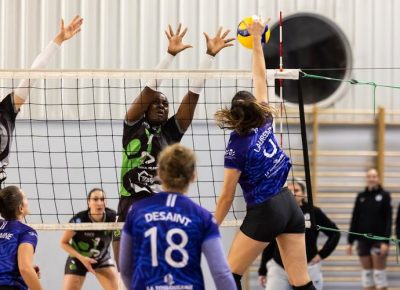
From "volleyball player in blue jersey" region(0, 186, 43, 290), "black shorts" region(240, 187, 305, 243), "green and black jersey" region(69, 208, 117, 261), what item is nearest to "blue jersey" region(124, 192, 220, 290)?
"black shorts" region(240, 187, 305, 243)

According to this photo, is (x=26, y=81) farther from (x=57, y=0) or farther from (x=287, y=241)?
(x=57, y=0)

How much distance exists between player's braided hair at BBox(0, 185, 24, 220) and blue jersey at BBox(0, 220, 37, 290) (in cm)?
8

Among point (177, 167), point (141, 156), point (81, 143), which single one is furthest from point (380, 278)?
point (177, 167)

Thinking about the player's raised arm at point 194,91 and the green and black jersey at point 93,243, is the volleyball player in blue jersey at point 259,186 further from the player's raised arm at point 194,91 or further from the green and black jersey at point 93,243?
the green and black jersey at point 93,243

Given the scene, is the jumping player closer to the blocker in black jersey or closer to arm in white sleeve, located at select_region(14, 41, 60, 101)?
arm in white sleeve, located at select_region(14, 41, 60, 101)

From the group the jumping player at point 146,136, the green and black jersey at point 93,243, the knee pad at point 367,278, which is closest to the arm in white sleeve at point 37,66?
the jumping player at point 146,136

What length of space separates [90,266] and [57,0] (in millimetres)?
3944

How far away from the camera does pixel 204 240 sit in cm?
448

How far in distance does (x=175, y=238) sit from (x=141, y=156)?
269 centimetres

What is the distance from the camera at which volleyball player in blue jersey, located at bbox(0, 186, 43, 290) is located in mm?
5973

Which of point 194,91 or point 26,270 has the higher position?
point 194,91

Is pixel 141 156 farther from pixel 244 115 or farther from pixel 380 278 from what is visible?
pixel 380 278

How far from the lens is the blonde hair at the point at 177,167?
176 inches

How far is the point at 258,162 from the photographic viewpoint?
5992 mm
